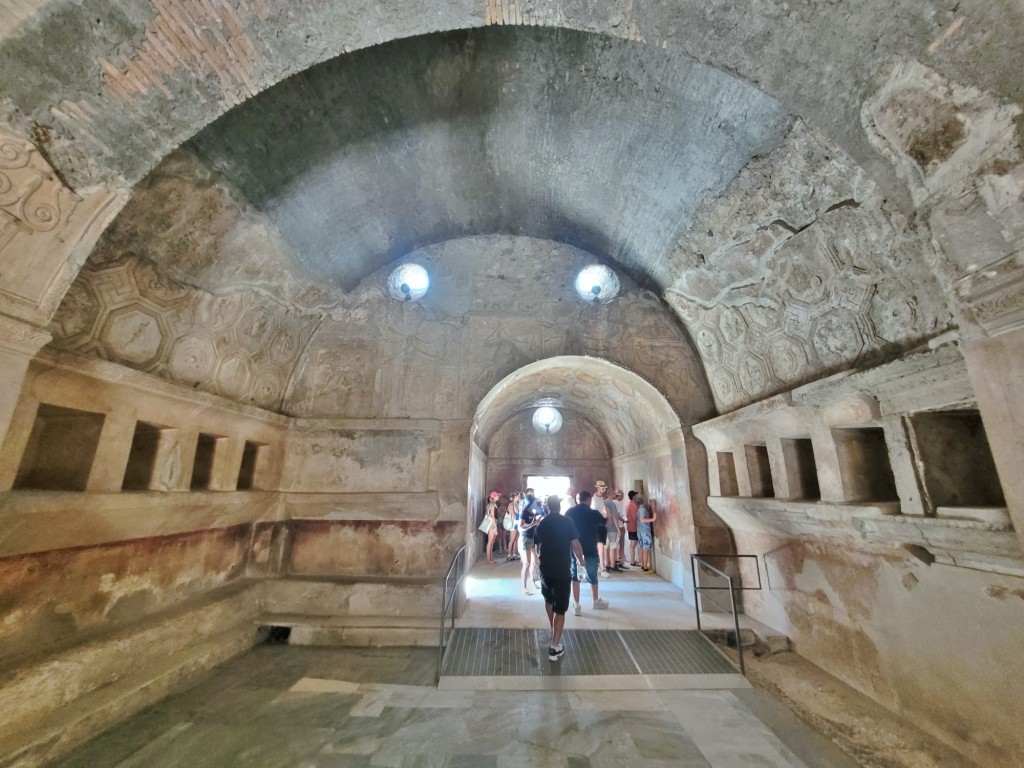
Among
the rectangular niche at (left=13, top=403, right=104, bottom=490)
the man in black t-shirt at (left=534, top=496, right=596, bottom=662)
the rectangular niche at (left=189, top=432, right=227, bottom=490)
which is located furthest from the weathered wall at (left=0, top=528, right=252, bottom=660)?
the man in black t-shirt at (left=534, top=496, right=596, bottom=662)

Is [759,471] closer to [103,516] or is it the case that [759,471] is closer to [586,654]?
[586,654]

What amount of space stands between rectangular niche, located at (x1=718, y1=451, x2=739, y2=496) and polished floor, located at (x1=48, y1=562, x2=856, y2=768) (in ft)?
8.06

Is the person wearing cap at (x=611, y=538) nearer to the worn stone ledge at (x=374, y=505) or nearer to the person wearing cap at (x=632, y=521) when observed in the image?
the person wearing cap at (x=632, y=521)

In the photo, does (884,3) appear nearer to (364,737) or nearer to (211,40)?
(211,40)

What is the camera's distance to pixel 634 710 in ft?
11.5

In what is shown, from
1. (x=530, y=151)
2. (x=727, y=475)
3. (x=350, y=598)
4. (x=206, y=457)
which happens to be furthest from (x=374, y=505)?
(x=530, y=151)

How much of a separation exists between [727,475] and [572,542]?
2.44m

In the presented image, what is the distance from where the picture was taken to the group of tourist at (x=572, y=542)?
4.62m

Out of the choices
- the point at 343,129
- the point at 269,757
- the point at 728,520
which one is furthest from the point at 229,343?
the point at 728,520

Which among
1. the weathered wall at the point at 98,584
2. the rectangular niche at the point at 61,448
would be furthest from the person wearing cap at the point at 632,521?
the rectangular niche at the point at 61,448

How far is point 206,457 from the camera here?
5262mm

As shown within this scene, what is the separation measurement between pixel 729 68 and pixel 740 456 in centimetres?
443

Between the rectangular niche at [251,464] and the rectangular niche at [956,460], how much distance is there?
7.36 m

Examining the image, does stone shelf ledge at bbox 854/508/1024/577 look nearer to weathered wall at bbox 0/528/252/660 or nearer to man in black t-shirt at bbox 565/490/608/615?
man in black t-shirt at bbox 565/490/608/615
